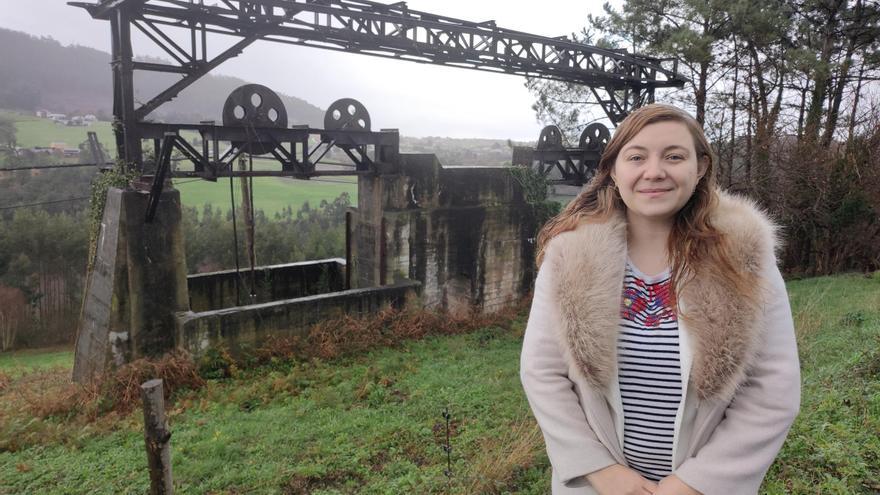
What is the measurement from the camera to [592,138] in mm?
14617

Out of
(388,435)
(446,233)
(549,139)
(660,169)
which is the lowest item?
(388,435)

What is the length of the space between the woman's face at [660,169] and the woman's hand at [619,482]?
0.81m

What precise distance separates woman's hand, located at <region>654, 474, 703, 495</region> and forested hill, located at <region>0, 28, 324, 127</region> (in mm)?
66592

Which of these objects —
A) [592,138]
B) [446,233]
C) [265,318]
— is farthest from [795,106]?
[265,318]

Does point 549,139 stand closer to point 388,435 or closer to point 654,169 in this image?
point 388,435

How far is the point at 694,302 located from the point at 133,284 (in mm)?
8593

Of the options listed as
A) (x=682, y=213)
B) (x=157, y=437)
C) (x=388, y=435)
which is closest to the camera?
(x=682, y=213)

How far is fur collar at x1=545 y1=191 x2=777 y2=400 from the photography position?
1562 millimetres

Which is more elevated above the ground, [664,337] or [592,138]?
[592,138]

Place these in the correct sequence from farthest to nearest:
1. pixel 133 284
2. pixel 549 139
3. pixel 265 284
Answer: pixel 549 139 → pixel 265 284 → pixel 133 284

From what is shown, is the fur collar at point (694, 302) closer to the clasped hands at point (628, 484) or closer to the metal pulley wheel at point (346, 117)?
the clasped hands at point (628, 484)

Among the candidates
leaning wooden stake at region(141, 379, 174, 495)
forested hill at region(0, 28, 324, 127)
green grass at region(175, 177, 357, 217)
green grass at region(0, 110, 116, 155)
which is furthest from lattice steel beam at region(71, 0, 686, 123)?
forested hill at region(0, 28, 324, 127)

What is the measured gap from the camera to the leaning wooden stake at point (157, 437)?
3.77 m

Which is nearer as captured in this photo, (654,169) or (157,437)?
(654,169)
